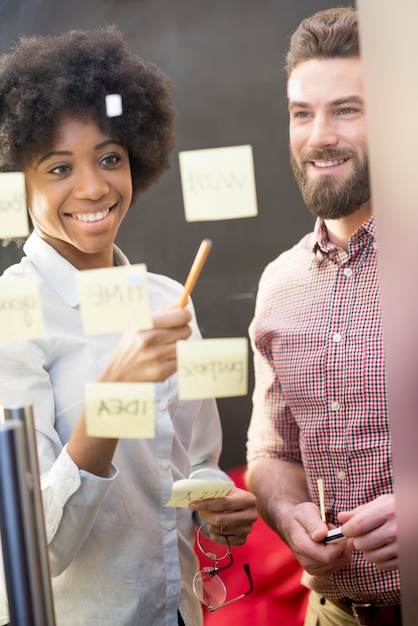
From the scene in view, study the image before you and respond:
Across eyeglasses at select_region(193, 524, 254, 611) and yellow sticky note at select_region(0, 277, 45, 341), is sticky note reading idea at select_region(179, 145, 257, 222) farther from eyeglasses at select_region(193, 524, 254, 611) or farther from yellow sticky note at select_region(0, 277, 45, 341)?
eyeglasses at select_region(193, 524, 254, 611)

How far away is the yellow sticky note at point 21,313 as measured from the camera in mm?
862

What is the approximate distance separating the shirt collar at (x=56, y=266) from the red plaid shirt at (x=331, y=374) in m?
0.29

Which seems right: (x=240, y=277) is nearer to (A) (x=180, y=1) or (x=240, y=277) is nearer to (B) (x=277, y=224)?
(B) (x=277, y=224)

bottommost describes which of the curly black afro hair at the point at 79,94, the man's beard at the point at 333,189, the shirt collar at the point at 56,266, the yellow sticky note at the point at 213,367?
the yellow sticky note at the point at 213,367

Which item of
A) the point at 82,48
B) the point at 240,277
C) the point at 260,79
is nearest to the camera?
the point at 82,48

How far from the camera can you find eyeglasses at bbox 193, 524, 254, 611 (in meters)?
1.03

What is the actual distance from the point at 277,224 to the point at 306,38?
265 millimetres

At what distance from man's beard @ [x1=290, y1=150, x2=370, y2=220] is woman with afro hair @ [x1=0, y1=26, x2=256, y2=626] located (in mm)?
193

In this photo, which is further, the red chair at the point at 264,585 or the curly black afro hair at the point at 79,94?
Result: the red chair at the point at 264,585

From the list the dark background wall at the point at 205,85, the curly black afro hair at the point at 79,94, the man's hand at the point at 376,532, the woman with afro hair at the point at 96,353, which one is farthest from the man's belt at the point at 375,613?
the curly black afro hair at the point at 79,94

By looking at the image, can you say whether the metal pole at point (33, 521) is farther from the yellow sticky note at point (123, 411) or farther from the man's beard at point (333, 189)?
the man's beard at point (333, 189)

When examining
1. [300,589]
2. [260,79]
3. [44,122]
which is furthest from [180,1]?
[300,589]

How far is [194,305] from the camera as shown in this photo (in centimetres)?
112

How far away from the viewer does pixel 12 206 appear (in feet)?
2.88
